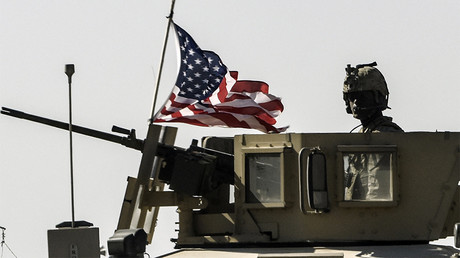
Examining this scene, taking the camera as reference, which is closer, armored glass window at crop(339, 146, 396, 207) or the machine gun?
armored glass window at crop(339, 146, 396, 207)

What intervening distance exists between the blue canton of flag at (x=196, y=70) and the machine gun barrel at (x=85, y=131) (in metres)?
1.98

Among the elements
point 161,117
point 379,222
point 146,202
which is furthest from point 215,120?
point 379,222

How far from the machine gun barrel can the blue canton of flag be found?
6.51 feet

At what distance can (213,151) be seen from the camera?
68.0 ft

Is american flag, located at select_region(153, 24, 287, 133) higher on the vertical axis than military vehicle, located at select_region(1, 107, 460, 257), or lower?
higher

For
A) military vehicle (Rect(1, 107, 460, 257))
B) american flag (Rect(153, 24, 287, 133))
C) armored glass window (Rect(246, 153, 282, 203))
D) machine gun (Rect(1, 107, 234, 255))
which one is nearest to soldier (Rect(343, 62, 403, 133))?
military vehicle (Rect(1, 107, 460, 257))

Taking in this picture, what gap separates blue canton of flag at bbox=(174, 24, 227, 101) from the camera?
75.6 feet

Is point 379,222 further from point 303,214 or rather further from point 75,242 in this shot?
point 75,242

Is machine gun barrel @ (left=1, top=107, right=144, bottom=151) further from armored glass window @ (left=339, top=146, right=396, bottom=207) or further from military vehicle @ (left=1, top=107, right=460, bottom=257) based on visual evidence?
armored glass window @ (left=339, top=146, right=396, bottom=207)

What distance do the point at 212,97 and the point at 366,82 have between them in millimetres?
3262

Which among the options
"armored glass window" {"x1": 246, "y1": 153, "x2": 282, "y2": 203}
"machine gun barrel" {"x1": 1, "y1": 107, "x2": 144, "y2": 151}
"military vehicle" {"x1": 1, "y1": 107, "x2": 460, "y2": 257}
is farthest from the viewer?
"machine gun barrel" {"x1": 1, "y1": 107, "x2": 144, "y2": 151}

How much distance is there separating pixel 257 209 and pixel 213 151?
150 cm

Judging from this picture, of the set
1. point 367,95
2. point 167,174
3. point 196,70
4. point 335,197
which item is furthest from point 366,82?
point 196,70

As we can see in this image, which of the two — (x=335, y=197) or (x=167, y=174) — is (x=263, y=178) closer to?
(x=335, y=197)
